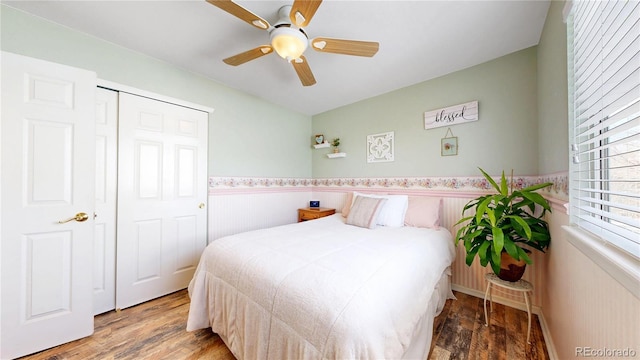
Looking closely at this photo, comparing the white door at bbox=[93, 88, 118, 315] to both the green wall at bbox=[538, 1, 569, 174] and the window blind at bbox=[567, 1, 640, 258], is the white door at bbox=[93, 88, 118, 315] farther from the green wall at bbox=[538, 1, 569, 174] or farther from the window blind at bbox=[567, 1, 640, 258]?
the green wall at bbox=[538, 1, 569, 174]

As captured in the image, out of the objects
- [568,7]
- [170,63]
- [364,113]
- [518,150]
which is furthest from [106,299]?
[518,150]

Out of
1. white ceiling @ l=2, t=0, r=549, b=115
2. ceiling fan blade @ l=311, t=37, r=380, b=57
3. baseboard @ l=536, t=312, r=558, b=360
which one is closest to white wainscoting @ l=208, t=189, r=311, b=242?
white ceiling @ l=2, t=0, r=549, b=115

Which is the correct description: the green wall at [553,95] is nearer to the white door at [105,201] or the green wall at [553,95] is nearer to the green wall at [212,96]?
the green wall at [212,96]

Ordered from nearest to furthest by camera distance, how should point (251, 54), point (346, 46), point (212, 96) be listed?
point (346, 46)
point (251, 54)
point (212, 96)

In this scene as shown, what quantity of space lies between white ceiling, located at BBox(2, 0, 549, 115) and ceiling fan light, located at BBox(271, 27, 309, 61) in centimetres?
18

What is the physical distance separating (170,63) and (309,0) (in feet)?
6.29

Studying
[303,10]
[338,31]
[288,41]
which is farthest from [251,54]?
[338,31]

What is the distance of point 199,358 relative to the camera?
4.68 ft

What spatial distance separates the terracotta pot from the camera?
5.33ft

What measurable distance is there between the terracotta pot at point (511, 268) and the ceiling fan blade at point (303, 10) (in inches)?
87.4

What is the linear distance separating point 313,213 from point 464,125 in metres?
2.23

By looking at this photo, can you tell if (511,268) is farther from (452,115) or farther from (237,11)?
(237,11)

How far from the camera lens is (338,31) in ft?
5.83

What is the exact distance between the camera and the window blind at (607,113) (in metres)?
0.71
